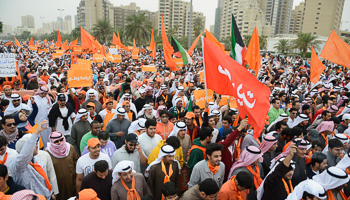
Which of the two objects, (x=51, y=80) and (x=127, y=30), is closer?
(x=51, y=80)

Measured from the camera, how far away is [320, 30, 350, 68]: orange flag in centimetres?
852

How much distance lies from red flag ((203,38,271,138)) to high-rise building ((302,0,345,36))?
10305 cm

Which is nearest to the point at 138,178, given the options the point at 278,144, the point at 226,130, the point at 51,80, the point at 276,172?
the point at 276,172

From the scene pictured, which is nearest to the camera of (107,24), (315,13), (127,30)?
(127,30)

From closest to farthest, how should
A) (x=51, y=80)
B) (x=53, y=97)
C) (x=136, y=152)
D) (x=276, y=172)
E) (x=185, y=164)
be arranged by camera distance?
1. (x=276, y=172)
2. (x=136, y=152)
3. (x=185, y=164)
4. (x=53, y=97)
5. (x=51, y=80)

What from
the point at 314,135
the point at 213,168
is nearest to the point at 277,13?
the point at 314,135

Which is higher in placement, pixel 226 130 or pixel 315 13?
pixel 315 13

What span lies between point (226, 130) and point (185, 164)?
103 centimetres

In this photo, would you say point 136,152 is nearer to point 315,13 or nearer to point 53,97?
point 53,97

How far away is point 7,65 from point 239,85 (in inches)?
280

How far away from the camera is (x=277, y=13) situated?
420 ft

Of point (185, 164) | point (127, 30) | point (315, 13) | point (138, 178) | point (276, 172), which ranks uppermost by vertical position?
point (315, 13)

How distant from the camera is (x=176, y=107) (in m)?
6.80

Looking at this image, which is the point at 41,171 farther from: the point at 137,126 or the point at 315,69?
the point at 315,69
